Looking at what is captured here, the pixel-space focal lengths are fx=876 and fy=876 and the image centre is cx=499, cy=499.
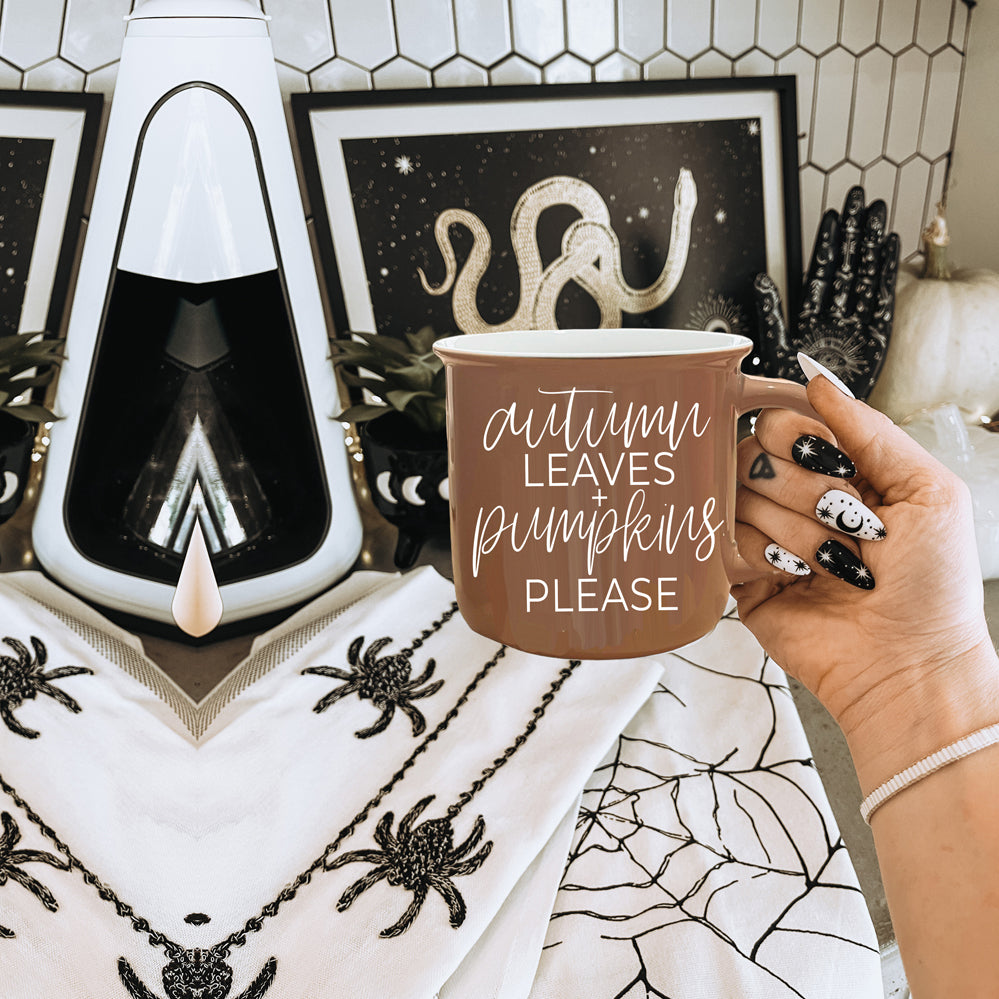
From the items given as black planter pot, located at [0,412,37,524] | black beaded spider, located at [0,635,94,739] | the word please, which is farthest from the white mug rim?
black planter pot, located at [0,412,37,524]

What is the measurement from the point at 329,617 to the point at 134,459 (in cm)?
19

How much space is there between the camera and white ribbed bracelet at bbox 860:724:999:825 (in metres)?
0.44

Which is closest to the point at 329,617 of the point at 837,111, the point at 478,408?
the point at 478,408

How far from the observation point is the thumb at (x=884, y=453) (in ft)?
1.53

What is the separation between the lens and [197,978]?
1.31ft

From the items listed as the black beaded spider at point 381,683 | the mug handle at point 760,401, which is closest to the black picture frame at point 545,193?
the black beaded spider at point 381,683

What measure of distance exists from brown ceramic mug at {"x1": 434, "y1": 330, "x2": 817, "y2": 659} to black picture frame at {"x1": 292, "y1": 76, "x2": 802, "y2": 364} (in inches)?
18.9

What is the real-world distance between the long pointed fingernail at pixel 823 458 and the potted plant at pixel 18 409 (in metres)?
0.54

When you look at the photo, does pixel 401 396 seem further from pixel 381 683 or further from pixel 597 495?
pixel 597 495

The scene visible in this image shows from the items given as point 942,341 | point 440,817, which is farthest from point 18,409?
point 942,341

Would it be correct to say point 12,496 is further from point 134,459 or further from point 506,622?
point 506,622

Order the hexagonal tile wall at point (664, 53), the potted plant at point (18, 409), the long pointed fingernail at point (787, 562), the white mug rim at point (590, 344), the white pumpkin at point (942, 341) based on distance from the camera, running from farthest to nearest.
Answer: the white pumpkin at point (942, 341)
the hexagonal tile wall at point (664, 53)
the potted plant at point (18, 409)
the long pointed fingernail at point (787, 562)
the white mug rim at point (590, 344)

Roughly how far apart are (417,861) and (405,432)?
0.41 meters

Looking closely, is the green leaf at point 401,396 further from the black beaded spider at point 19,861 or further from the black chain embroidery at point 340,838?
the black beaded spider at point 19,861
